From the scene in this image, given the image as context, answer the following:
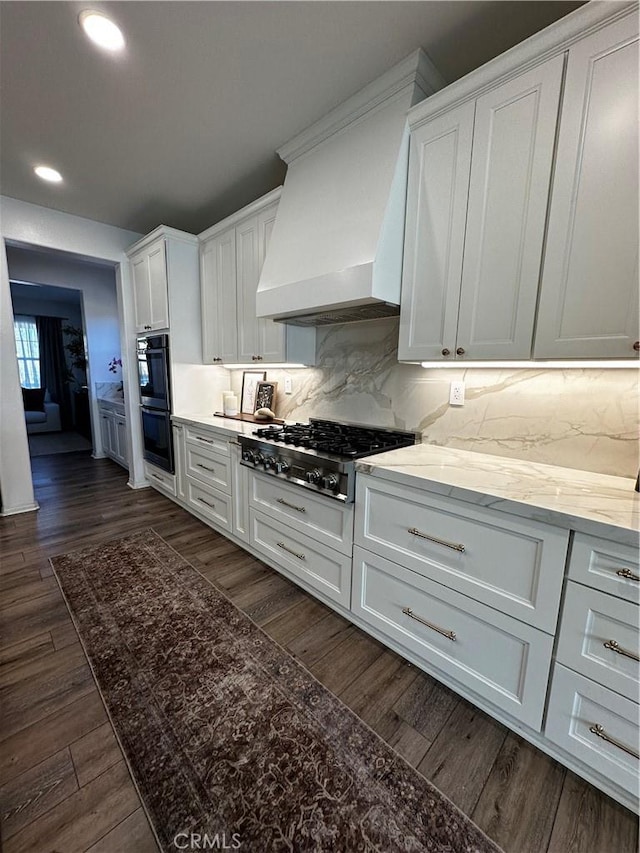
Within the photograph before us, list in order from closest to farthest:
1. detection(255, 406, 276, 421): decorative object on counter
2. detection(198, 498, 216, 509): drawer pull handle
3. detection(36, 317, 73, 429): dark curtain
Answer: detection(198, 498, 216, 509): drawer pull handle
detection(255, 406, 276, 421): decorative object on counter
detection(36, 317, 73, 429): dark curtain

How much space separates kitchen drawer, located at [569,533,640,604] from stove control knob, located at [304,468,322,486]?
42.2 inches

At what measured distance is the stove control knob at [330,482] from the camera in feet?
5.63

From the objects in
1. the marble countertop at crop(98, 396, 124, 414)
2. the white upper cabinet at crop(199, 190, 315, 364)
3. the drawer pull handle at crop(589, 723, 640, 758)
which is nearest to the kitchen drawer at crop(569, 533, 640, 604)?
the drawer pull handle at crop(589, 723, 640, 758)

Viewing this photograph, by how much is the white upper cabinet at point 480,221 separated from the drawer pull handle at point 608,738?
51.0 inches

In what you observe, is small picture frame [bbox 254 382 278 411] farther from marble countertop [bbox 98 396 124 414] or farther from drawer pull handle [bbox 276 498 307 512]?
marble countertop [bbox 98 396 124 414]

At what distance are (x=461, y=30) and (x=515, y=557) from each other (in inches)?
86.4

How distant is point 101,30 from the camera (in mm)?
1509

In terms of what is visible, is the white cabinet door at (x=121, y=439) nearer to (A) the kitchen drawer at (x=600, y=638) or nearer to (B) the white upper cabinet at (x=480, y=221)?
(B) the white upper cabinet at (x=480, y=221)

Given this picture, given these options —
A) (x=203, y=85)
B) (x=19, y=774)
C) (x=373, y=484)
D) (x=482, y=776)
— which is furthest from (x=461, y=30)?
(x=19, y=774)

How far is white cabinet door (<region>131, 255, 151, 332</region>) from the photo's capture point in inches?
134

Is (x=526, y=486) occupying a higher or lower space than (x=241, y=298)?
lower

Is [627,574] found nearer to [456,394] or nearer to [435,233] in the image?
[456,394]

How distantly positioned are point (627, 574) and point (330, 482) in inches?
44.3

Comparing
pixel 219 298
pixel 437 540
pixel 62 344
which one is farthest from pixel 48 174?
pixel 62 344
